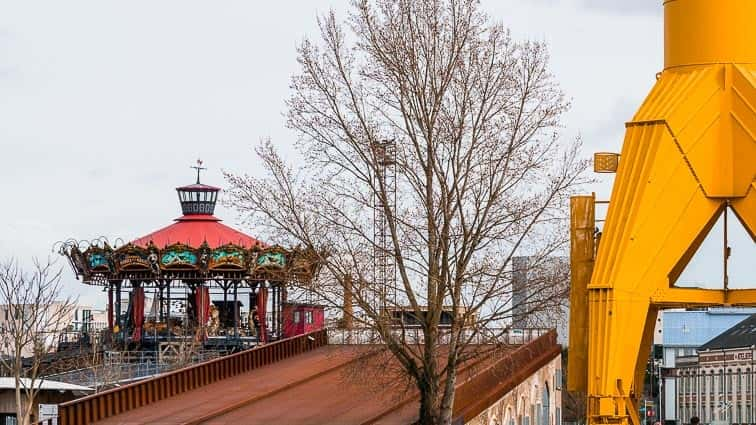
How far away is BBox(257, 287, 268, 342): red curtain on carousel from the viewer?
59.8 metres

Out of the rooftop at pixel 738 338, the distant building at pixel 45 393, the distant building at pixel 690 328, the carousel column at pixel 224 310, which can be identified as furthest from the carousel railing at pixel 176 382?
the distant building at pixel 690 328

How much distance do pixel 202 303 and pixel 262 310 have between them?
8.61 feet

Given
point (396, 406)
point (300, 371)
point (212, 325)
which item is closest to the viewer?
→ point (396, 406)

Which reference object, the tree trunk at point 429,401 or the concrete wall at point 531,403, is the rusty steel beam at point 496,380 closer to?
the concrete wall at point 531,403

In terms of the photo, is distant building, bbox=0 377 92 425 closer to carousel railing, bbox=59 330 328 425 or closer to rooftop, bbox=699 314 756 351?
carousel railing, bbox=59 330 328 425

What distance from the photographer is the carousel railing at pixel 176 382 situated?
1026 inches

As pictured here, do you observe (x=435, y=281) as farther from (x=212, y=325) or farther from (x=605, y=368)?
(x=212, y=325)

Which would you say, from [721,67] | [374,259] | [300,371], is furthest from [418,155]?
[721,67]

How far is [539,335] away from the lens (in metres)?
40.6

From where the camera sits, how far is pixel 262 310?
61.0 m

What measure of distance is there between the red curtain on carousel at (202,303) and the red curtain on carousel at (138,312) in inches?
92.7

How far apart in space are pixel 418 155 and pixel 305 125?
2.31 m

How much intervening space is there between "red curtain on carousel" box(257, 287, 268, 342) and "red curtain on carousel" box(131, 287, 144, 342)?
4.94m

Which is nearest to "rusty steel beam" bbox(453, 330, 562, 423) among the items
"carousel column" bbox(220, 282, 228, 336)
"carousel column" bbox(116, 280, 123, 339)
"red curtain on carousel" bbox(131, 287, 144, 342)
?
"carousel column" bbox(220, 282, 228, 336)
